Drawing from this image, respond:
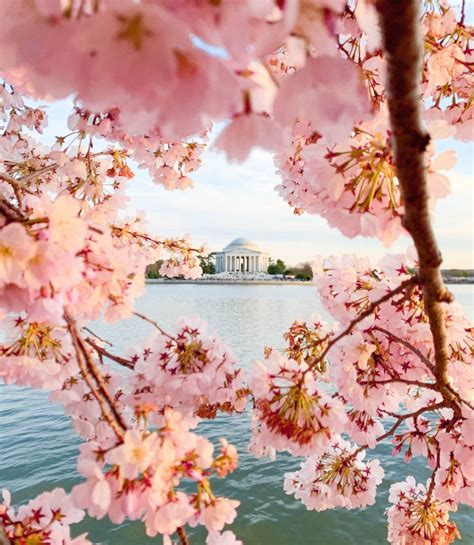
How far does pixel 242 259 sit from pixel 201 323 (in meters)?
89.9

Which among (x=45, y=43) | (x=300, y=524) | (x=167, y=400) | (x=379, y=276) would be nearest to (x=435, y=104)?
(x=379, y=276)

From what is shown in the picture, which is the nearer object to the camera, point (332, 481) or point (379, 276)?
point (379, 276)

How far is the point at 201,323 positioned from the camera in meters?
2.18

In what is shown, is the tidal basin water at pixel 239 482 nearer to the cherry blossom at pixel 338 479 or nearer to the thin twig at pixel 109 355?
the thin twig at pixel 109 355

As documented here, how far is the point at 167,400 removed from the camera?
2055mm

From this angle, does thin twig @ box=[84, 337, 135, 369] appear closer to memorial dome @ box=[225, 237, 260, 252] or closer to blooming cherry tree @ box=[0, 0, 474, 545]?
blooming cherry tree @ box=[0, 0, 474, 545]

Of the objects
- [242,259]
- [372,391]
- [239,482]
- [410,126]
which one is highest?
[242,259]

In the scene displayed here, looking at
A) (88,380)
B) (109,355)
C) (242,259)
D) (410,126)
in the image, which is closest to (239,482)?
(109,355)

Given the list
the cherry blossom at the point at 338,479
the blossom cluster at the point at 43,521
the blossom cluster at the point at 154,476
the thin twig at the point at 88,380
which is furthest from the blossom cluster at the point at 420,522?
the thin twig at the point at 88,380

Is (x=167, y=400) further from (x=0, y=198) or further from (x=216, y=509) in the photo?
(x=0, y=198)

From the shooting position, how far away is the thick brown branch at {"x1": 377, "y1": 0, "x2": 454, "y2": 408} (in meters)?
0.64

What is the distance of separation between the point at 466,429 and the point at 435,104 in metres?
1.60

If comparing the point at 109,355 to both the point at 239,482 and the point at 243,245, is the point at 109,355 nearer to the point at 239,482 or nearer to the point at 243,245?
the point at 239,482

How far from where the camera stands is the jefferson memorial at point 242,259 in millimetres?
91000
